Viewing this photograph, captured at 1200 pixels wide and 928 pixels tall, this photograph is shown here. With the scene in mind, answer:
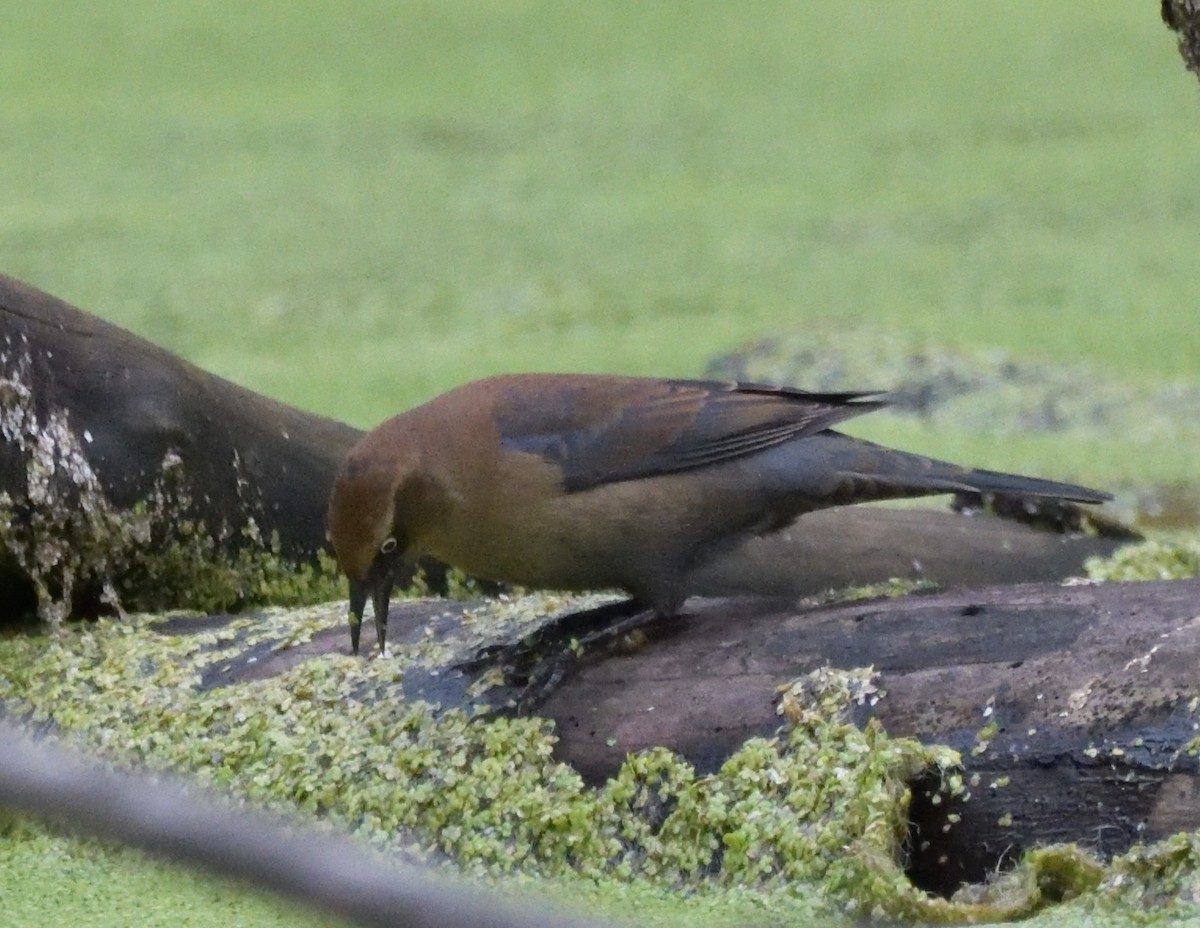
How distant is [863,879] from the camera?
5.88 ft

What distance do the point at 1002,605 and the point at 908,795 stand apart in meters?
0.32

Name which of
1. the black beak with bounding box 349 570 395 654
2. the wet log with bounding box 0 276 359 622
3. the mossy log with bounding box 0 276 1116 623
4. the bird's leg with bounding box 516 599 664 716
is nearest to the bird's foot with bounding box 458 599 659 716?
the bird's leg with bounding box 516 599 664 716

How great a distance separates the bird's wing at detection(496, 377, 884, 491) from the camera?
2350 millimetres

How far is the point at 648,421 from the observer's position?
7.91 feet

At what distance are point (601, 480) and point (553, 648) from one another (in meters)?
0.24

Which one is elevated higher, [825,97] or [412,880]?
[825,97]

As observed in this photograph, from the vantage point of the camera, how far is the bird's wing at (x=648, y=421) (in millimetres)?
2350

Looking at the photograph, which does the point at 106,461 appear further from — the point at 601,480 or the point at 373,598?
the point at 601,480

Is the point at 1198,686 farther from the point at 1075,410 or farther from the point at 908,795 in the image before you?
the point at 1075,410

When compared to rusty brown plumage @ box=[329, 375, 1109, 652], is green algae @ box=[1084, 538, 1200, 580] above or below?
below

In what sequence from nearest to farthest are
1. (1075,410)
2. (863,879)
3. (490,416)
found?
1. (863,879)
2. (490,416)
3. (1075,410)

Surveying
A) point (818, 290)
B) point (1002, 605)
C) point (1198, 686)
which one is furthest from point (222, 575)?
point (818, 290)

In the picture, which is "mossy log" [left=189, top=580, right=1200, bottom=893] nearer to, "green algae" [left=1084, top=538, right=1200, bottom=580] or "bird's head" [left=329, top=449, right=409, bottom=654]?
"bird's head" [left=329, top=449, right=409, bottom=654]

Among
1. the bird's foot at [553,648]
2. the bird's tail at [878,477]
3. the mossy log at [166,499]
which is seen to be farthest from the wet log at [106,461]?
the bird's tail at [878,477]
